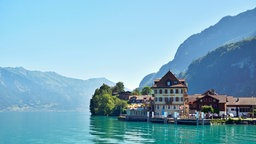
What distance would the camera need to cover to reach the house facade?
397ft

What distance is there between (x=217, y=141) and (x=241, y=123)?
43071 mm

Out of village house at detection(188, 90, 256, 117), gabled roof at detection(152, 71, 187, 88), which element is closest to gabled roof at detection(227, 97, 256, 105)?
village house at detection(188, 90, 256, 117)

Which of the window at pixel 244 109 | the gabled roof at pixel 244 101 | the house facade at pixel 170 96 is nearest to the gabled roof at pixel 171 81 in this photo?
the house facade at pixel 170 96

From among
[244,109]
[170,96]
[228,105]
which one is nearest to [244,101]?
[244,109]

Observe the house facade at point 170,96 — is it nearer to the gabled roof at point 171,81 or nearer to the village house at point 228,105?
the gabled roof at point 171,81

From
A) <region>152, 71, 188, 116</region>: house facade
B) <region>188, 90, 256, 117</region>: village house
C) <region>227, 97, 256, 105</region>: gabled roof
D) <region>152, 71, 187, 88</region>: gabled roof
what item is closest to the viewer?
<region>152, 71, 188, 116</region>: house facade

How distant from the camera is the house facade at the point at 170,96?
397 ft

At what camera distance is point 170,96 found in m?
122

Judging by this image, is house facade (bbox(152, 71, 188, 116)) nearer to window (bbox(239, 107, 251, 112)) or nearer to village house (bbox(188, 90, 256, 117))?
village house (bbox(188, 90, 256, 117))

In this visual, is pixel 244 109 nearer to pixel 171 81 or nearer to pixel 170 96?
pixel 170 96

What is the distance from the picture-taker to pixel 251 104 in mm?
124375

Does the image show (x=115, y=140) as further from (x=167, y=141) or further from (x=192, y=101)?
(x=192, y=101)

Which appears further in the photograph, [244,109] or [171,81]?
[244,109]

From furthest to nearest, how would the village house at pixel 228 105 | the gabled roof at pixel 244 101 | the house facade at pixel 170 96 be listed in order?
the gabled roof at pixel 244 101 → the village house at pixel 228 105 → the house facade at pixel 170 96
